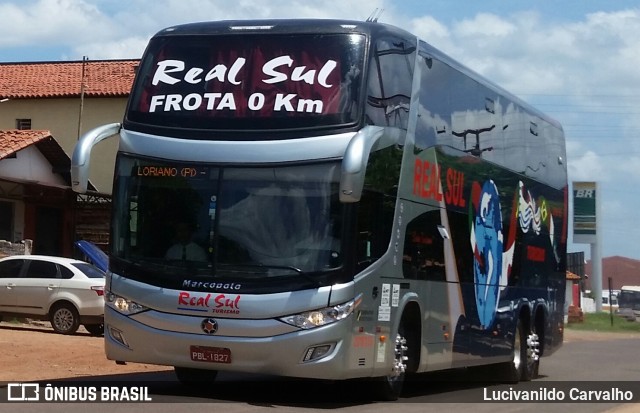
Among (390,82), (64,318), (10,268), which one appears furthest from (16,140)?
(390,82)

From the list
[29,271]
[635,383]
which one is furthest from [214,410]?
[29,271]

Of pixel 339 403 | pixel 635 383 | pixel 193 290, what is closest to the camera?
A: pixel 193 290

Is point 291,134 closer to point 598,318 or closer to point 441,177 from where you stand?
point 441,177

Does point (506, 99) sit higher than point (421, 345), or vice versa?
point (506, 99)

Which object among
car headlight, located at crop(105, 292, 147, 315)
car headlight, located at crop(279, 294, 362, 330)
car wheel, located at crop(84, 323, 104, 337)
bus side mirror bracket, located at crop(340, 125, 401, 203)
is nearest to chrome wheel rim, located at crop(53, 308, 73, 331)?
car wheel, located at crop(84, 323, 104, 337)

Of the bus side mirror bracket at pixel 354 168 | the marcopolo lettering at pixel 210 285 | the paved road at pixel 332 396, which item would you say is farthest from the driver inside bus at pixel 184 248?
the bus side mirror bracket at pixel 354 168

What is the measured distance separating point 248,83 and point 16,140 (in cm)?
2243

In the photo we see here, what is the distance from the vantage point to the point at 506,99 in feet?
63.7

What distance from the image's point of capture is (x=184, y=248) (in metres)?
13.2

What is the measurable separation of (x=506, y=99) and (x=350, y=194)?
7.87 meters

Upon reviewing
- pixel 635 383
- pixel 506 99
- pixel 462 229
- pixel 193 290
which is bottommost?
pixel 635 383

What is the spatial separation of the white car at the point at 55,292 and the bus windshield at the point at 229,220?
10.7 metres

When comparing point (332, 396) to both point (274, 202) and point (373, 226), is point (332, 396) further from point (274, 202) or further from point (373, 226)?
point (274, 202)

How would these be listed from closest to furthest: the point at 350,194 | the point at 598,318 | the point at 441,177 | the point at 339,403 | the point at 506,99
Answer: the point at 350,194, the point at 339,403, the point at 441,177, the point at 506,99, the point at 598,318
